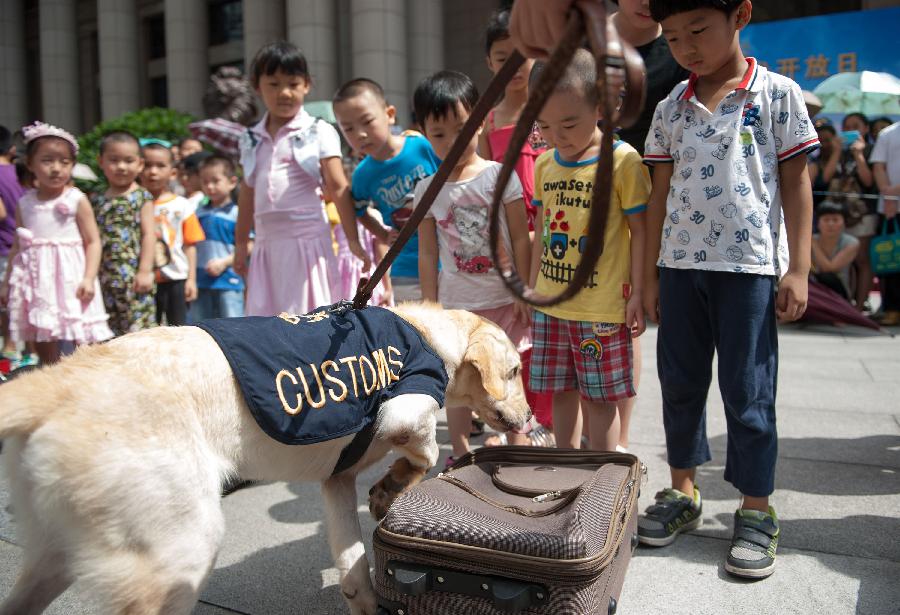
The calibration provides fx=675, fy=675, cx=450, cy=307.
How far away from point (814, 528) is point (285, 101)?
10.5ft

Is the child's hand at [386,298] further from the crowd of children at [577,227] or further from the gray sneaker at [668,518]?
the gray sneaker at [668,518]

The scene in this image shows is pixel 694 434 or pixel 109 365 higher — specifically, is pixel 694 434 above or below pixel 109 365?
below

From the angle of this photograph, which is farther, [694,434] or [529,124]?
[694,434]

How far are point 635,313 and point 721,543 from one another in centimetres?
96

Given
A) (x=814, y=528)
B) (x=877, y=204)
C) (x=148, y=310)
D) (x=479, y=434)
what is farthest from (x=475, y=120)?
(x=877, y=204)

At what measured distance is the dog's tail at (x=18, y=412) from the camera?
5.25 ft

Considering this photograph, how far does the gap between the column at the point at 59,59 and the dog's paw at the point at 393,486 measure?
30.3 meters

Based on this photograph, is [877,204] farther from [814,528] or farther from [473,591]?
[473,591]

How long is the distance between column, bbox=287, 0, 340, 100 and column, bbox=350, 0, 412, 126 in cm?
104

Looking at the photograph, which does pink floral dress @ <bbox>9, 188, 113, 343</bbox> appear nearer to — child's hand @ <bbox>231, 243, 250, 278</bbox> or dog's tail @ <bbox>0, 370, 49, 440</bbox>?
child's hand @ <bbox>231, 243, 250, 278</bbox>

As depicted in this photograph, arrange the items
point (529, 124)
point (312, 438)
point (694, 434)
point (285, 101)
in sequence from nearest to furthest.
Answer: point (529, 124) < point (312, 438) < point (694, 434) < point (285, 101)

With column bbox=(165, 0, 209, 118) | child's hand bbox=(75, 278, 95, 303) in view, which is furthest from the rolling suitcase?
column bbox=(165, 0, 209, 118)

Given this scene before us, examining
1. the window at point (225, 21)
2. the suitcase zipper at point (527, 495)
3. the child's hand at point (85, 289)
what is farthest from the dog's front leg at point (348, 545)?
the window at point (225, 21)

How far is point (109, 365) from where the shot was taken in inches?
69.4
